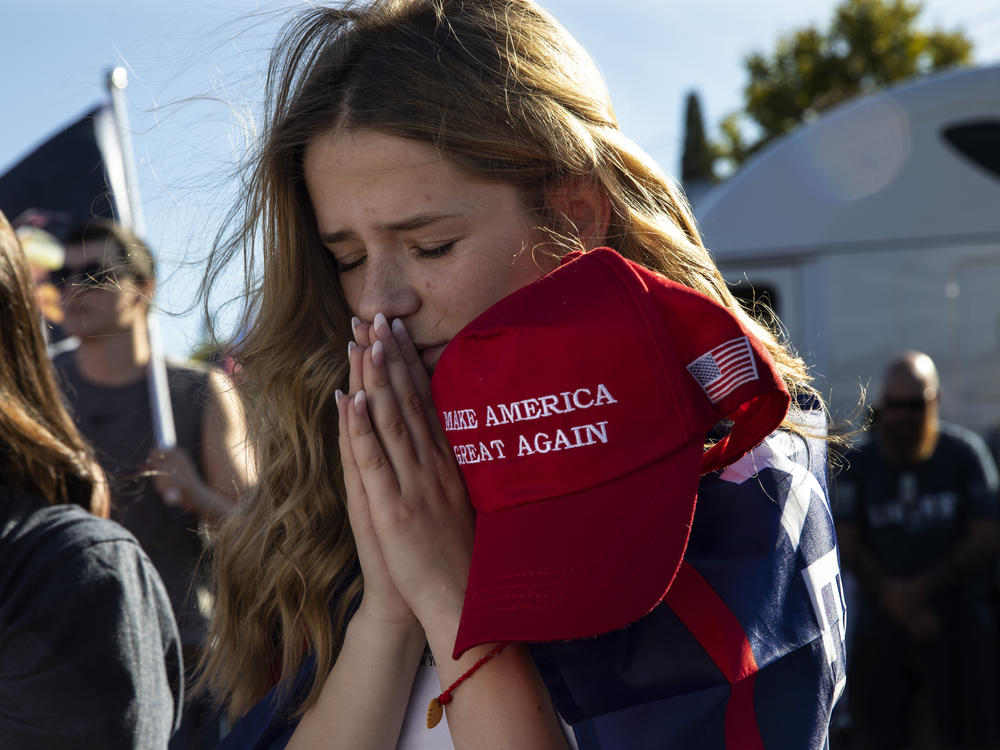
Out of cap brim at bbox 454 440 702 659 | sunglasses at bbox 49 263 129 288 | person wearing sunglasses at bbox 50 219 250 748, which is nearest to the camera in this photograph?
cap brim at bbox 454 440 702 659

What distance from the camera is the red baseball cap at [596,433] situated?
1.14m

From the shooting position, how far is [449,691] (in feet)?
4.22

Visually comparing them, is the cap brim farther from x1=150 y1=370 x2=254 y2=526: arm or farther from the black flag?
the black flag

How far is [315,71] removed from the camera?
167 cm

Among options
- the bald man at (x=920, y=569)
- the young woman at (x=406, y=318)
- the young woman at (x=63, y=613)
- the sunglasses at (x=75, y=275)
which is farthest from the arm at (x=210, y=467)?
the bald man at (x=920, y=569)

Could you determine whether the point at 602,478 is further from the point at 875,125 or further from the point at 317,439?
the point at 875,125

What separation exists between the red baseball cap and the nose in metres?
0.24

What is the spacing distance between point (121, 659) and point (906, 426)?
14.9ft

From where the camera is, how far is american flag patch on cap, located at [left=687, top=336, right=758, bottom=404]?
3.78 feet

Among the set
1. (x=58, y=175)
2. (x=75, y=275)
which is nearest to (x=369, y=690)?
(x=75, y=275)

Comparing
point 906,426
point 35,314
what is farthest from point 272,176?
point 906,426

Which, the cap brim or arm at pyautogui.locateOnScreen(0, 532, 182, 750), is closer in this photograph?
the cap brim

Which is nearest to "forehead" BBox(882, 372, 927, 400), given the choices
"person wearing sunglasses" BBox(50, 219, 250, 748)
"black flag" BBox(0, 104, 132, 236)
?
"person wearing sunglasses" BBox(50, 219, 250, 748)

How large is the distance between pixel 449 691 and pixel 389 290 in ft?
1.86
